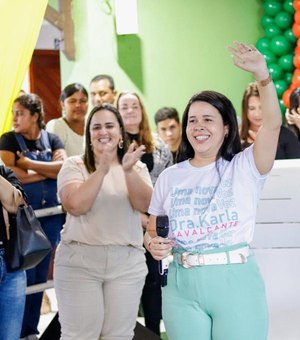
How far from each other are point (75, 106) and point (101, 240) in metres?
1.66

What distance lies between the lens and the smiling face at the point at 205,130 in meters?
2.31

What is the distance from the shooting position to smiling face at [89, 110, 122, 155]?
306 cm

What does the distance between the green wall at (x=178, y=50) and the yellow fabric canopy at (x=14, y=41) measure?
105 inches

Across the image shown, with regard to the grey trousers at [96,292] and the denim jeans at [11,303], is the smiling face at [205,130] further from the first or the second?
the denim jeans at [11,303]

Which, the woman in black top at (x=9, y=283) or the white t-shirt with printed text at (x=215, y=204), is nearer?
the white t-shirt with printed text at (x=215, y=204)

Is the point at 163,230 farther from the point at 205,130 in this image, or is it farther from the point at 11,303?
the point at 11,303

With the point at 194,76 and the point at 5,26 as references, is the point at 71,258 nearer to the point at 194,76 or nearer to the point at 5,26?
the point at 5,26

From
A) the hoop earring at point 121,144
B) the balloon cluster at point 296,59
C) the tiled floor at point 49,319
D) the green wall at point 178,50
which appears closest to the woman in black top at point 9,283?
the hoop earring at point 121,144

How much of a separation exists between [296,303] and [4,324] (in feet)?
4.06

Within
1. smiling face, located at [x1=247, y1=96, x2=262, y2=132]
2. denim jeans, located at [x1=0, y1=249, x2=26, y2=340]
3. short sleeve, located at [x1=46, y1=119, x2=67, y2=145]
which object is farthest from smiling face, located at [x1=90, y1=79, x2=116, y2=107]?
denim jeans, located at [x1=0, y1=249, x2=26, y2=340]

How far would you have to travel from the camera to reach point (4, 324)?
9.38 ft

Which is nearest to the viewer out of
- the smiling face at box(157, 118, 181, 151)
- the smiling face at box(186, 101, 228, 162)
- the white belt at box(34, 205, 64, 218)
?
the smiling face at box(186, 101, 228, 162)

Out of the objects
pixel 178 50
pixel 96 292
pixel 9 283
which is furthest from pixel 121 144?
pixel 178 50

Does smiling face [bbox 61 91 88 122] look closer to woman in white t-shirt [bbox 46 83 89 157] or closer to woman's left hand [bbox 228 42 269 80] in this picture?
woman in white t-shirt [bbox 46 83 89 157]
